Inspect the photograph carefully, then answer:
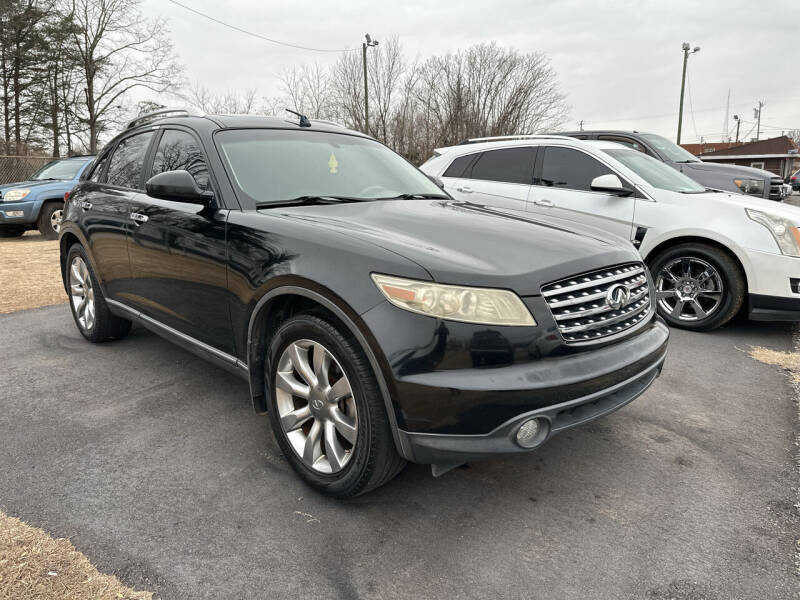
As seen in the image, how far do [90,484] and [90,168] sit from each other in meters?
3.12

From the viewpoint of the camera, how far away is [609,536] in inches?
86.4

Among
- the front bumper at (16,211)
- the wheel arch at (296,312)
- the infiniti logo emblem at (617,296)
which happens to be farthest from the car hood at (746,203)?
the front bumper at (16,211)

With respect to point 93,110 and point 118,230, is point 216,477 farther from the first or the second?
point 93,110

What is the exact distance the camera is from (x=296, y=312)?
2.49 metres

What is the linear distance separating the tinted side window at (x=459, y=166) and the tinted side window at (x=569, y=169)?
0.97 metres

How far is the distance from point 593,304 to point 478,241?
0.55m

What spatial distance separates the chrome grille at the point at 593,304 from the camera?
216 centimetres

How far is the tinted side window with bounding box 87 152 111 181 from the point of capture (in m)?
4.41

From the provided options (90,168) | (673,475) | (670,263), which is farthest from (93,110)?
(673,475)

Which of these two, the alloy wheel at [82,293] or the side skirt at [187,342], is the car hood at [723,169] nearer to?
the side skirt at [187,342]

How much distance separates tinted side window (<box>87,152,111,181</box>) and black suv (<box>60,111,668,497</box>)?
43.7 inches

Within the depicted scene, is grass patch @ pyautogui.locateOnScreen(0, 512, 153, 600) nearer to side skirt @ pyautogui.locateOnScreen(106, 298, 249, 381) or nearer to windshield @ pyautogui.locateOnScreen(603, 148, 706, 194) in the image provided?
side skirt @ pyautogui.locateOnScreen(106, 298, 249, 381)

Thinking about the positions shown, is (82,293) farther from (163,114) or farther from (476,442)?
(476,442)

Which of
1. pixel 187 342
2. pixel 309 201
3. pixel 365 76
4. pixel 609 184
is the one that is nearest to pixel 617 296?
pixel 309 201
